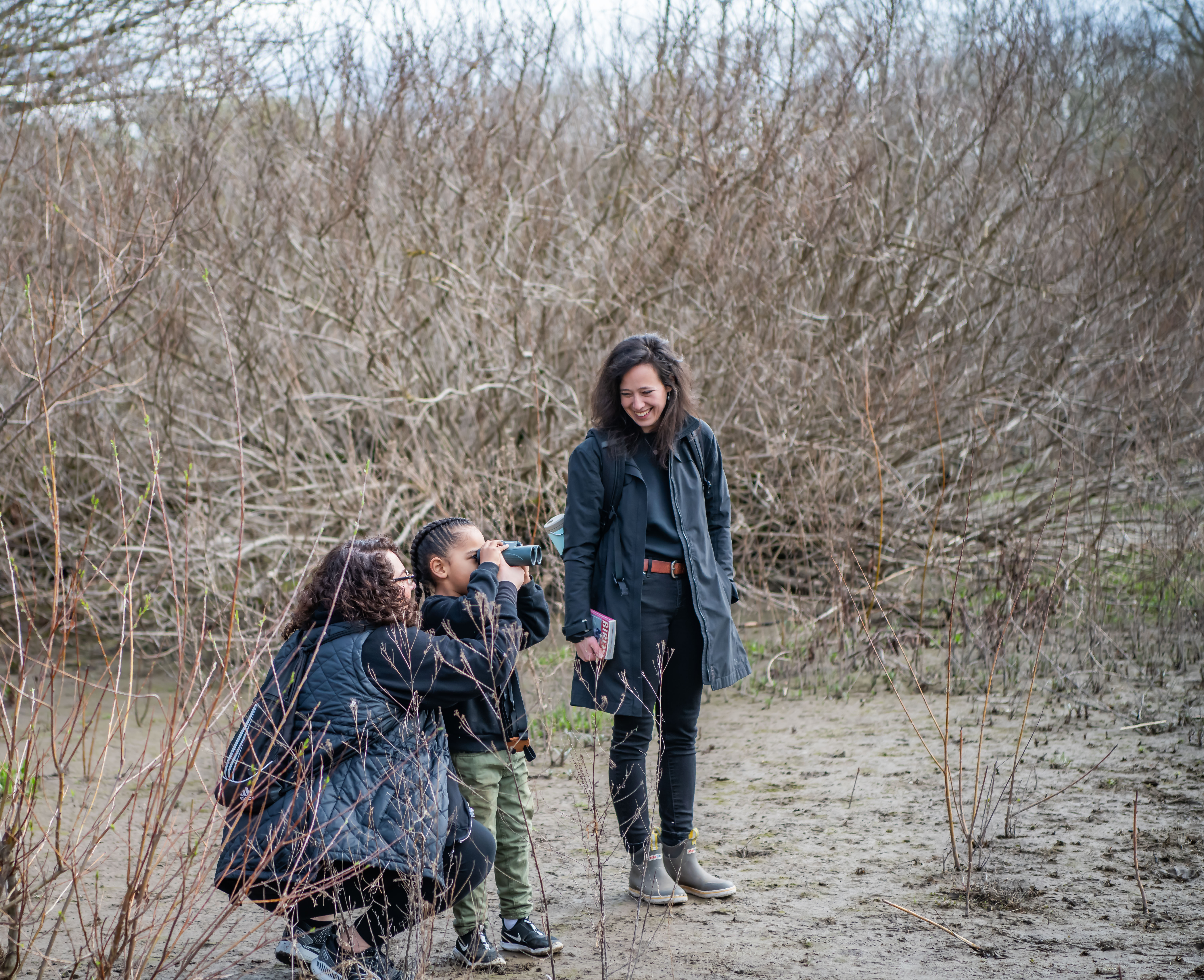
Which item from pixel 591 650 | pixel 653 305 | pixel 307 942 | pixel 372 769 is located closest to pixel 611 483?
pixel 591 650

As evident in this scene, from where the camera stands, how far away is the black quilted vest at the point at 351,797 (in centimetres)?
243

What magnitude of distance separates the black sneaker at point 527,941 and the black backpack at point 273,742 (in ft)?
2.73

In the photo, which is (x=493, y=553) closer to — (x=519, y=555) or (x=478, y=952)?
(x=519, y=555)

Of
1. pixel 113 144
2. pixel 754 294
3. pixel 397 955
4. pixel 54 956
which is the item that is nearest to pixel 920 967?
pixel 397 955

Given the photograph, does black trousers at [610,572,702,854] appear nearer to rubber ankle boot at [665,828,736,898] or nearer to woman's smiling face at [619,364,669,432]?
rubber ankle boot at [665,828,736,898]

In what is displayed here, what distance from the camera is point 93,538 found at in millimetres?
7211

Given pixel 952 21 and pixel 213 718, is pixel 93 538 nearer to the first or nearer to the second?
pixel 213 718

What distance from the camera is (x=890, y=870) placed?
11.9 feet

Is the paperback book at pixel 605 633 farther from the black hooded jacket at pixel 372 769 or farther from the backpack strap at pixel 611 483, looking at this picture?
the black hooded jacket at pixel 372 769

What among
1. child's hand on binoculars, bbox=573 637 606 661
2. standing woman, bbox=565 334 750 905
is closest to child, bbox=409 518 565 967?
child's hand on binoculars, bbox=573 637 606 661

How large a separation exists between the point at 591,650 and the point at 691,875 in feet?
2.68

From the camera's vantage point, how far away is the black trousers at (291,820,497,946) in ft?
8.09

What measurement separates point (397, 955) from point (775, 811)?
1800 mm

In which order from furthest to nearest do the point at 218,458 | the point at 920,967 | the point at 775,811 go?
the point at 218,458 → the point at 775,811 → the point at 920,967
